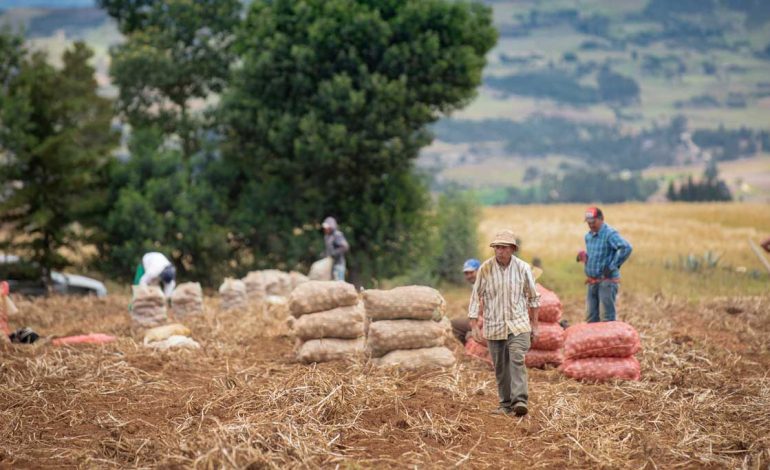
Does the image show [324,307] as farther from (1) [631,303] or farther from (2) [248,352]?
(1) [631,303]

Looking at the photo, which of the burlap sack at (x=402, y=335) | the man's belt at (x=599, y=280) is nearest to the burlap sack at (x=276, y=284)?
the man's belt at (x=599, y=280)

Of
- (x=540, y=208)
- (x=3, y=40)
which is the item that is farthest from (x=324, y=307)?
(x=540, y=208)

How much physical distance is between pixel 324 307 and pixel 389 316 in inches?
47.2

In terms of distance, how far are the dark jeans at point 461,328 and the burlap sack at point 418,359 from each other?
108 inches

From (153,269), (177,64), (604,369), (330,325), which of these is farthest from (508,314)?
(177,64)

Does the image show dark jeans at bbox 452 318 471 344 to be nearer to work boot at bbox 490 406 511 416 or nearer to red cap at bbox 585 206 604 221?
red cap at bbox 585 206 604 221

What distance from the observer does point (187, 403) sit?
1091 centimetres

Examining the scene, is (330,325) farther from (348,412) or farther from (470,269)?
(348,412)

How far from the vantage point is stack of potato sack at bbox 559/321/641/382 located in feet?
42.0

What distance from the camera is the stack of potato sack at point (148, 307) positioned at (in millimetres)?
16562

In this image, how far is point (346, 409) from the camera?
10.3 metres

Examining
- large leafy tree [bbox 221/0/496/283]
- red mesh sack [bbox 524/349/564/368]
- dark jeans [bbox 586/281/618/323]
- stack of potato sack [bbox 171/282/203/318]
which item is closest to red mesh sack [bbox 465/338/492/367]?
red mesh sack [bbox 524/349/564/368]

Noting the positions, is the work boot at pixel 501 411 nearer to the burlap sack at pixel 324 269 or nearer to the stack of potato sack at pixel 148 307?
the stack of potato sack at pixel 148 307

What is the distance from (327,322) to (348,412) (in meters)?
3.30
